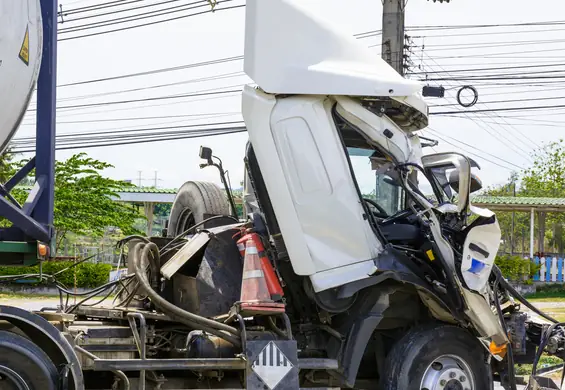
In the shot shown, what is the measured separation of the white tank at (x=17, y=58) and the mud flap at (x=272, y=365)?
232 cm

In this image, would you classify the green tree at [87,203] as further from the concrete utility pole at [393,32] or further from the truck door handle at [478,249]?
the truck door handle at [478,249]

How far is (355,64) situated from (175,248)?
7.56ft

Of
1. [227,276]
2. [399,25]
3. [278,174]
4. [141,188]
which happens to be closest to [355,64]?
[278,174]

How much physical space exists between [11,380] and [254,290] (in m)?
1.92

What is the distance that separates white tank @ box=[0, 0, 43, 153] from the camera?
5.09m

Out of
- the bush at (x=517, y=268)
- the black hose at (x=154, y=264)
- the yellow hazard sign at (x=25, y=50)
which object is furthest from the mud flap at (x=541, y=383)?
the bush at (x=517, y=268)

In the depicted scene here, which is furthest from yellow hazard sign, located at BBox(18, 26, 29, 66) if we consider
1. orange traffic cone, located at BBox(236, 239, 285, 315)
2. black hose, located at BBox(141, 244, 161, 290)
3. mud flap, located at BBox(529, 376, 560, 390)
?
mud flap, located at BBox(529, 376, 560, 390)

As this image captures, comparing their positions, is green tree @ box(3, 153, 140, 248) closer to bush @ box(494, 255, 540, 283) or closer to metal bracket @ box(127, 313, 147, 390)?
bush @ box(494, 255, 540, 283)

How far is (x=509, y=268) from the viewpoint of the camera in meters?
25.4

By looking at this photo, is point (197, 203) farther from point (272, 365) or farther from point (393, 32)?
point (393, 32)

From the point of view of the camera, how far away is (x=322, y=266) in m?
6.32

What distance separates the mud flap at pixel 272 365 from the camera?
595cm

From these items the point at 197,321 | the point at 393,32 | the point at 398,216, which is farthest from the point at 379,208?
the point at 393,32

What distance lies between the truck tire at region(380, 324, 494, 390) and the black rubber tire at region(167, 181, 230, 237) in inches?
94.9
